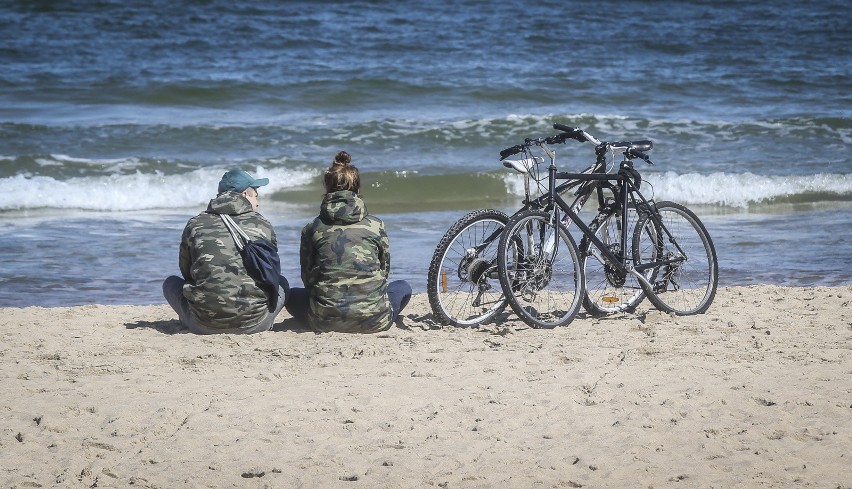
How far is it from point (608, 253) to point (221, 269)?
250 centimetres

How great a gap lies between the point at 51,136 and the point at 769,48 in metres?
16.3

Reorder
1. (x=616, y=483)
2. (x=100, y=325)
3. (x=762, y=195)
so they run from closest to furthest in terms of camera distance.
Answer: (x=616, y=483), (x=100, y=325), (x=762, y=195)

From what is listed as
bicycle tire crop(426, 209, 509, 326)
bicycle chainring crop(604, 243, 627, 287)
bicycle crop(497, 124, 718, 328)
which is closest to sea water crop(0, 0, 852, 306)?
bicycle crop(497, 124, 718, 328)

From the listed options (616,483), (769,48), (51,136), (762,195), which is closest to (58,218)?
(51,136)

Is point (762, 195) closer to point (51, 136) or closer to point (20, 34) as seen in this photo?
point (51, 136)

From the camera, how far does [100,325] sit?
7012mm

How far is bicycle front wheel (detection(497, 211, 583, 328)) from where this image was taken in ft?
21.7

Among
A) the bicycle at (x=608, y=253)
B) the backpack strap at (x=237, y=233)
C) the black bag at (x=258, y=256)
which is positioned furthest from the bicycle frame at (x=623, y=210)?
the backpack strap at (x=237, y=233)

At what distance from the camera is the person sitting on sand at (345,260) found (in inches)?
258

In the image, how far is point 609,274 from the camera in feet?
23.4

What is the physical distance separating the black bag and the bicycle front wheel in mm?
1379

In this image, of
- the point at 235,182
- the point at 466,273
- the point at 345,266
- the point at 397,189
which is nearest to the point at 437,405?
the point at 345,266

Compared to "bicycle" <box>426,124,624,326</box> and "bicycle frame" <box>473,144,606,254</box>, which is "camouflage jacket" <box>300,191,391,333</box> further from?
"bicycle frame" <box>473,144,606,254</box>

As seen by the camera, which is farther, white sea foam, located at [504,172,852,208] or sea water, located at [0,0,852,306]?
white sea foam, located at [504,172,852,208]
